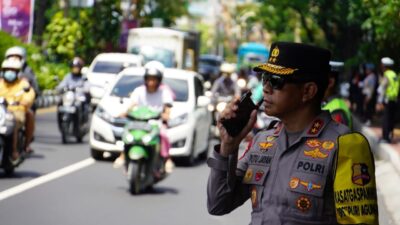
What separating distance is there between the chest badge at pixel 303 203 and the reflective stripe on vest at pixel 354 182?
10 cm

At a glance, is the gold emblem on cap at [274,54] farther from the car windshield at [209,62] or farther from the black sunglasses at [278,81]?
the car windshield at [209,62]

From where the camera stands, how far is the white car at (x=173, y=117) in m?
17.5

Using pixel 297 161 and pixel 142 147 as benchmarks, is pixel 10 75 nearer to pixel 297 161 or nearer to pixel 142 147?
pixel 142 147

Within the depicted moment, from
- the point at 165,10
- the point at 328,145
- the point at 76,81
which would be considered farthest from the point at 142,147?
the point at 165,10

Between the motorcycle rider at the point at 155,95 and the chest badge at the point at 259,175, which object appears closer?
the chest badge at the point at 259,175

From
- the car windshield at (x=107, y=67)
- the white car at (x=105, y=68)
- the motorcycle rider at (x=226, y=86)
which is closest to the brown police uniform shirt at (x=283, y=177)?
the motorcycle rider at (x=226, y=86)

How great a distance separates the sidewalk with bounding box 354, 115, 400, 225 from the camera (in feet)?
43.0

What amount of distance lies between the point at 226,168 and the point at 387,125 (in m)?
18.0

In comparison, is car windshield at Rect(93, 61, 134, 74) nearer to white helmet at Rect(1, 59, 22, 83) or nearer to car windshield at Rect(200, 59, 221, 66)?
white helmet at Rect(1, 59, 22, 83)

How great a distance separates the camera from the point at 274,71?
4133mm

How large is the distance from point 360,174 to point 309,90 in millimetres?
398

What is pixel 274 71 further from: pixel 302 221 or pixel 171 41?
pixel 171 41

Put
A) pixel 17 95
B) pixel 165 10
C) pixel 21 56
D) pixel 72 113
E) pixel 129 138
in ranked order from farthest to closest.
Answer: pixel 165 10 → pixel 72 113 → pixel 21 56 → pixel 17 95 → pixel 129 138

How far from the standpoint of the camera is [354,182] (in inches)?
156
